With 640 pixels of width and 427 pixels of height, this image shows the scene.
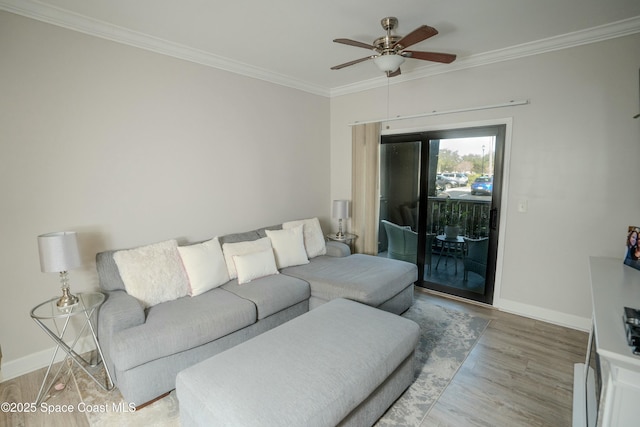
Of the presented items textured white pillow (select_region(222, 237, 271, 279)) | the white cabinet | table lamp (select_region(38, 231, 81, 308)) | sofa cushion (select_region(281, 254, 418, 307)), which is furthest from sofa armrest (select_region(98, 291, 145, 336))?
the white cabinet

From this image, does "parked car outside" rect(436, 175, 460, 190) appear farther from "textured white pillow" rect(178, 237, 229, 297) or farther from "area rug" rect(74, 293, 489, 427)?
"textured white pillow" rect(178, 237, 229, 297)

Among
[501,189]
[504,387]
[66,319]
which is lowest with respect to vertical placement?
[504,387]

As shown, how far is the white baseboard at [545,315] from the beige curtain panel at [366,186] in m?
1.68

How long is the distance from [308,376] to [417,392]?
3.38 feet

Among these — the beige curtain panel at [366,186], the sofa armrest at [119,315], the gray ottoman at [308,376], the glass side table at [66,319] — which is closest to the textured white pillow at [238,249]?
the sofa armrest at [119,315]

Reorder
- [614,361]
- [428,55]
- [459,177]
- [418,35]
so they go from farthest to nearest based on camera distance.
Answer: [459,177], [428,55], [418,35], [614,361]

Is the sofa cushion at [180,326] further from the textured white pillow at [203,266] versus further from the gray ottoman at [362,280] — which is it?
the gray ottoman at [362,280]

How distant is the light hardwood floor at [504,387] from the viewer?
6.16 feet

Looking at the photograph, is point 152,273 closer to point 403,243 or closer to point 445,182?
point 403,243

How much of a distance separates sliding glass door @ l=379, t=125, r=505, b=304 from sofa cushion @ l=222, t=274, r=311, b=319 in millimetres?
1816

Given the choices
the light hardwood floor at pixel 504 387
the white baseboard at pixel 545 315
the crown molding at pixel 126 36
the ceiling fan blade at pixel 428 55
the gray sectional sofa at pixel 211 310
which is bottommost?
the light hardwood floor at pixel 504 387

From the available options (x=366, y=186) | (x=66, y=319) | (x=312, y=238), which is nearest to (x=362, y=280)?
(x=312, y=238)

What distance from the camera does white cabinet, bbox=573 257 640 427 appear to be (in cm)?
114

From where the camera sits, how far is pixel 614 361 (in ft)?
3.81
